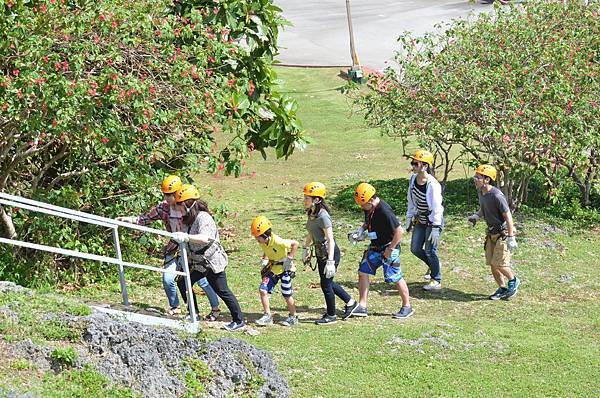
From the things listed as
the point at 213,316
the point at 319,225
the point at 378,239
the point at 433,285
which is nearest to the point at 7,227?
the point at 213,316

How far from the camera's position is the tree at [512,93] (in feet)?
46.5

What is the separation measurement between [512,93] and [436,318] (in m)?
4.84

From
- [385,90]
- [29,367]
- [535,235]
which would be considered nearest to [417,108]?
[385,90]

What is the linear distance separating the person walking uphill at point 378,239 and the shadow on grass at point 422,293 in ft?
3.98

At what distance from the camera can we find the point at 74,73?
401 inches

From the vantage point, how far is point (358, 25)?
34938mm

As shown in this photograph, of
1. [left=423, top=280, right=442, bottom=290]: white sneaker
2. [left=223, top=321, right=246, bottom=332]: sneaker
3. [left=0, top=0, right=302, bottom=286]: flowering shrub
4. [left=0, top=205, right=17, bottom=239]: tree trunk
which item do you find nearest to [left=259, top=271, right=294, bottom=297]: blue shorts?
[left=223, top=321, right=246, bottom=332]: sneaker

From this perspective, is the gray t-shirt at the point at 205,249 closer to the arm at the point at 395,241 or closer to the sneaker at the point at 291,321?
the sneaker at the point at 291,321

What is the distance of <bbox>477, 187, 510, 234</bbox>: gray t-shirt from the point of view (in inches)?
440

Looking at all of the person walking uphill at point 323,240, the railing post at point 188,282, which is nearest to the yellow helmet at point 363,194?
the person walking uphill at point 323,240

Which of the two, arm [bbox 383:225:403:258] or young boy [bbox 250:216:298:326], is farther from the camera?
arm [bbox 383:225:403:258]

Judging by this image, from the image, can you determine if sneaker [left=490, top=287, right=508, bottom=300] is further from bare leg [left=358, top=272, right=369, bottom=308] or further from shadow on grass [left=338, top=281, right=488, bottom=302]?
bare leg [left=358, top=272, right=369, bottom=308]

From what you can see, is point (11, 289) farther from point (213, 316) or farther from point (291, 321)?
point (291, 321)

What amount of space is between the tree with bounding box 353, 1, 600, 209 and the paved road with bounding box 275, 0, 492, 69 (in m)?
12.6
